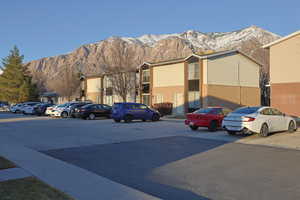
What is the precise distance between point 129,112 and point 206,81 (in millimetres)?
13123

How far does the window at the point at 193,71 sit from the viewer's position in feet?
Answer: 121

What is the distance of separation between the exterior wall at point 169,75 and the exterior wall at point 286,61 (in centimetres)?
1396

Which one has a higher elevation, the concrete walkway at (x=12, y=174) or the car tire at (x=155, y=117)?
the car tire at (x=155, y=117)

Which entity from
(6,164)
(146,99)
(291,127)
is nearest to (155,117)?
(291,127)

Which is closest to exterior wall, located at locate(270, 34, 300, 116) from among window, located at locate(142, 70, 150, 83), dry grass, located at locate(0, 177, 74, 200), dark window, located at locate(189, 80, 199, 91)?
dark window, located at locate(189, 80, 199, 91)

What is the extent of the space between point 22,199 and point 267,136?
42.0 ft

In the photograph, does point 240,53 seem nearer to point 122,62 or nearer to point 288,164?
point 122,62

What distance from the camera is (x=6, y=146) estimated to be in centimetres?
1219

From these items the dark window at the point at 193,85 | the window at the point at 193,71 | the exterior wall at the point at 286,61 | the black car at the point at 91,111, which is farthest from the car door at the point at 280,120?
the window at the point at 193,71

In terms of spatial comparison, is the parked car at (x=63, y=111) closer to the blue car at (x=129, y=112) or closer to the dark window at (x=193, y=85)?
the blue car at (x=129, y=112)

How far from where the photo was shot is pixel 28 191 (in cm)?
605

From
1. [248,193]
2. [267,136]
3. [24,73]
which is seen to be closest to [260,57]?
[24,73]

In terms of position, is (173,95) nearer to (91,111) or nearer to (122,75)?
(122,75)

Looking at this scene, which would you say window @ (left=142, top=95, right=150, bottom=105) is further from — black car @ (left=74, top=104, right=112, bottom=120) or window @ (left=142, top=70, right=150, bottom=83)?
black car @ (left=74, top=104, right=112, bottom=120)
